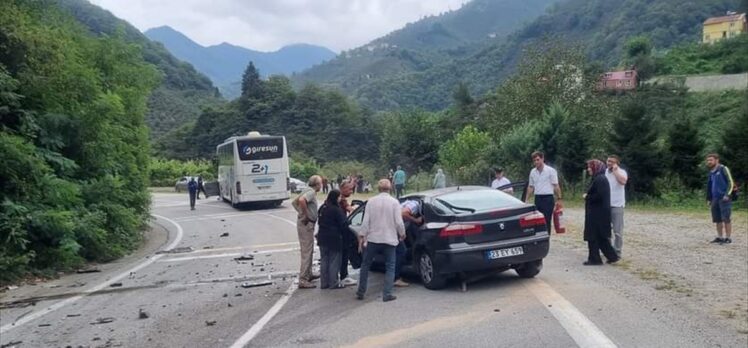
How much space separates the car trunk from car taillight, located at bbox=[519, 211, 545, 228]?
0.17 ft

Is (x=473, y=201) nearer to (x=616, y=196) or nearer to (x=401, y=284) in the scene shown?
(x=401, y=284)

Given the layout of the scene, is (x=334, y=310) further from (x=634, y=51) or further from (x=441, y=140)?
(x=634, y=51)

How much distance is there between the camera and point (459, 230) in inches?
380

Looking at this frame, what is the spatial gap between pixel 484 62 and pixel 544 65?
10927 centimetres

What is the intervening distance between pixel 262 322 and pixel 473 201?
364cm

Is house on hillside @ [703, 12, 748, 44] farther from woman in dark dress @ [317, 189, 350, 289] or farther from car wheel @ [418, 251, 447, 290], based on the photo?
woman in dark dress @ [317, 189, 350, 289]

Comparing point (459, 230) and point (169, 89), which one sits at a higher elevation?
point (169, 89)

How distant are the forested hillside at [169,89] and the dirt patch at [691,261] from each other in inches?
3584

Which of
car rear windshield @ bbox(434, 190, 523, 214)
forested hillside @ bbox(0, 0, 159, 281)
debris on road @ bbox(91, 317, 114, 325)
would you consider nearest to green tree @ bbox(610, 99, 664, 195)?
forested hillside @ bbox(0, 0, 159, 281)

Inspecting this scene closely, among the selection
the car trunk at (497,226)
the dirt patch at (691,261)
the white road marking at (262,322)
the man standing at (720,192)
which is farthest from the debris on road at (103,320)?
the man standing at (720,192)

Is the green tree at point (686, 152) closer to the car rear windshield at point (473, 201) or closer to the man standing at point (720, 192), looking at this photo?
the man standing at point (720, 192)

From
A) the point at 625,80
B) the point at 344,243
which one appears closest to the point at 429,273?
the point at 344,243

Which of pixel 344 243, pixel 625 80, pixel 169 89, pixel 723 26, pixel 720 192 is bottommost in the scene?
pixel 344 243

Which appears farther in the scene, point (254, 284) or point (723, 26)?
point (723, 26)
